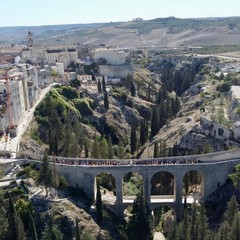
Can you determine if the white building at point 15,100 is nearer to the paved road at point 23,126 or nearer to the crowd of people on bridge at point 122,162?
the paved road at point 23,126

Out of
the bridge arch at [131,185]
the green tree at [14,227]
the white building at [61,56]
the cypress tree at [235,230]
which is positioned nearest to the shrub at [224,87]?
the bridge arch at [131,185]

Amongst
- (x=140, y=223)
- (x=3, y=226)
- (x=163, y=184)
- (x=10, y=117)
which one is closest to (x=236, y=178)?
(x=163, y=184)

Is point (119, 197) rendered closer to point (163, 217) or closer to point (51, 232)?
point (163, 217)

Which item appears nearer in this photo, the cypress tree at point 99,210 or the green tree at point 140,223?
the green tree at point 140,223

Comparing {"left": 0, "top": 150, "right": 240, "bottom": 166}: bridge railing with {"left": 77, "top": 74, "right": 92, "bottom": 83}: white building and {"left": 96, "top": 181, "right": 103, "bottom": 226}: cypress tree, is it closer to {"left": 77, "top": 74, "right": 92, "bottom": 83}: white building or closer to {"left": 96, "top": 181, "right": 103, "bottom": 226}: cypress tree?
{"left": 96, "top": 181, "right": 103, "bottom": 226}: cypress tree

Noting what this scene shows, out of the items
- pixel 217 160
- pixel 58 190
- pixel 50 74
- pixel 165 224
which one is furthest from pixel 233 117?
pixel 50 74
